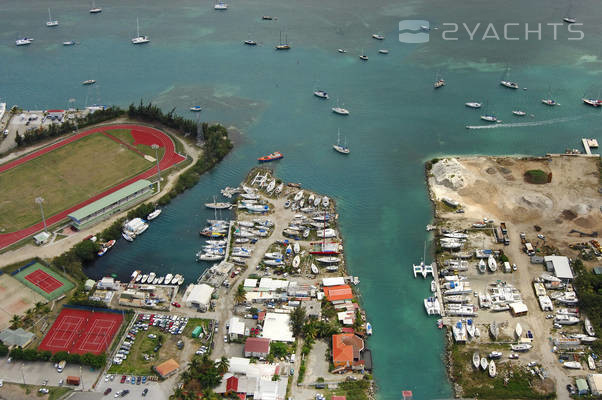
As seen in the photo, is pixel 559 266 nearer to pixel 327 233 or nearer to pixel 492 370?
pixel 492 370

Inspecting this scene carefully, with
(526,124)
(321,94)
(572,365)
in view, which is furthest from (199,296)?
(526,124)

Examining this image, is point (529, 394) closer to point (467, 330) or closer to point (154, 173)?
point (467, 330)

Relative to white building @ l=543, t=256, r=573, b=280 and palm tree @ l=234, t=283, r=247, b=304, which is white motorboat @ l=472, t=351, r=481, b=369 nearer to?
white building @ l=543, t=256, r=573, b=280

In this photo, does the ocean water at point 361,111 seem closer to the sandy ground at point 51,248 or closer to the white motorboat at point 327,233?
the white motorboat at point 327,233

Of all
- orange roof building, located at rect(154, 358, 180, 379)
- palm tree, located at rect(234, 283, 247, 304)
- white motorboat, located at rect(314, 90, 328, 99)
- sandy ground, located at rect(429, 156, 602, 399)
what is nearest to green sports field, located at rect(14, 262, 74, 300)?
orange roof building, located at rect(154, 358, 180, 379)

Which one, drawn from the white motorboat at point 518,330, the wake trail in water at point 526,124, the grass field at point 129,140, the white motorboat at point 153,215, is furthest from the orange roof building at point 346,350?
the wake trail in water at point 526,124

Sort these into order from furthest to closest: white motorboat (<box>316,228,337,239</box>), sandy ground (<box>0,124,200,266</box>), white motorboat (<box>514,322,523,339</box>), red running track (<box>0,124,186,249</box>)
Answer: white motorboat (<box>316,228,337,239</box>)
red running track (<box>0,124,186,249</box>)
sandy ground (<box>0,124,200,266</box>)
white motorboat (<box>514,322,523,339</box>)
